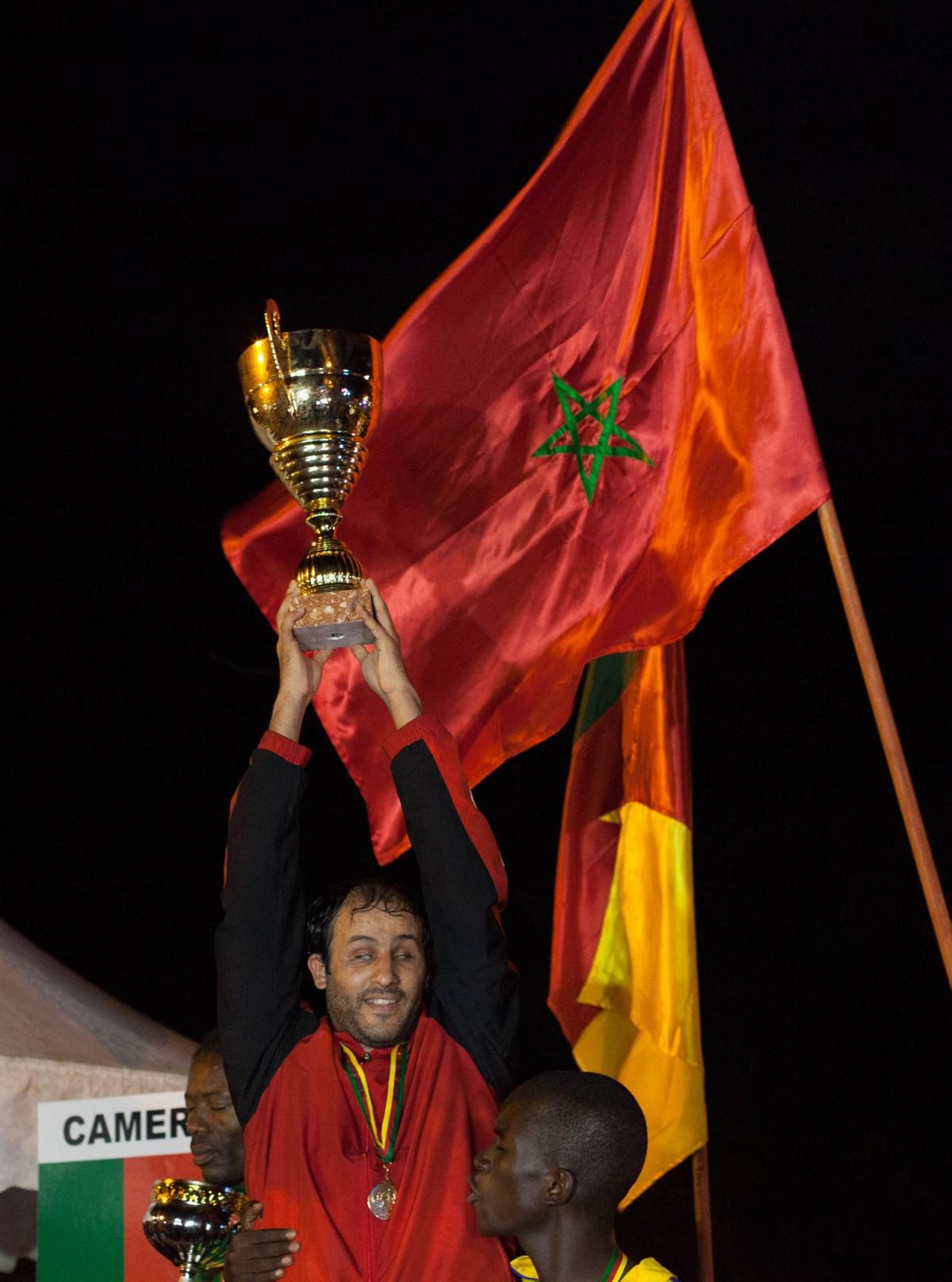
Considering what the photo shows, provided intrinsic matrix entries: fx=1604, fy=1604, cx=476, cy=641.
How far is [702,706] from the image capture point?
5473mm

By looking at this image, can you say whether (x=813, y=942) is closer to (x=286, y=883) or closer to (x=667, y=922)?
(x=667, y=922)

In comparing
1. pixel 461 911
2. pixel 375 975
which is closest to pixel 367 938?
pixel 375 975

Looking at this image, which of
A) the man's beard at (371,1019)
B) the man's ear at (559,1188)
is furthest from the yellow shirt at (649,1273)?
the man's beard at (371,1019)

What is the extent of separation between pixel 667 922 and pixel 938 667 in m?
1.96

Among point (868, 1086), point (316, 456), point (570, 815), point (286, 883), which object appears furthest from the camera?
point (868, 1086)

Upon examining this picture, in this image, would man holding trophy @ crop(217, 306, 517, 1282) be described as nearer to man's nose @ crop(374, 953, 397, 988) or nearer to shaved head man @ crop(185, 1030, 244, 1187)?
man's nose @ crop(374, 953, 397, 988)

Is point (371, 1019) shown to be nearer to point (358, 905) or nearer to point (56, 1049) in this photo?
point (358, 905)

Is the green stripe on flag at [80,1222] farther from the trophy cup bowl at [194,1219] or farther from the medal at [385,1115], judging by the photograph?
the medal at [385,1115]

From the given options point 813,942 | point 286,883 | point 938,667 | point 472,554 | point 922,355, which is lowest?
point 286,883

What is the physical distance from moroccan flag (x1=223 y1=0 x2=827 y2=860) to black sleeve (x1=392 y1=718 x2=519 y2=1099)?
0.79 m

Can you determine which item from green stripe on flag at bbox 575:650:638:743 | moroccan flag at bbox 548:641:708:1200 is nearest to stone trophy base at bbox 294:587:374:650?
moroccan flag at bbox 548:641:708:1200

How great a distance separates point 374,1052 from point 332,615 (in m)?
0.75

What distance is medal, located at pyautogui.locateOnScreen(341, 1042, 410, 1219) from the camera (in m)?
2.54

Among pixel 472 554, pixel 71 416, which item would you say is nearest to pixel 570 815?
pixel 472 554
